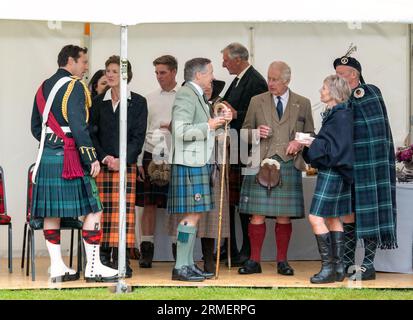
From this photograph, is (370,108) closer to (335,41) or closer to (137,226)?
(335,41)

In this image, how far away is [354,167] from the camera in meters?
8.03

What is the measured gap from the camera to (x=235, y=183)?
29.8 ft

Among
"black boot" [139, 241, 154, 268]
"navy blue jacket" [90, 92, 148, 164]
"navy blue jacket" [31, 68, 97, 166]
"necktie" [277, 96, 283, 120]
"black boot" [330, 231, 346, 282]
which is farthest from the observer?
"black boot" [139, 241, 154, 268]

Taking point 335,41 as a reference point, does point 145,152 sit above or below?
below

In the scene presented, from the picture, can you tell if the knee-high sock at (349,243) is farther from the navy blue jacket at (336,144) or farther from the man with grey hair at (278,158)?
the navy blue jacket at (336,144)

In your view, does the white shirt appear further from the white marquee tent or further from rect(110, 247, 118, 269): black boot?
rect(110, 247, 118, 269): black boot

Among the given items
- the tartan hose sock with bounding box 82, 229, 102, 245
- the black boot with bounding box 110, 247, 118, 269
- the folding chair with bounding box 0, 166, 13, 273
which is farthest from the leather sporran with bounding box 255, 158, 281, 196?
the folding chair with bounding box 0, 166, 13, 273

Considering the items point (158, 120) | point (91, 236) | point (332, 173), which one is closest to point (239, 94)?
point (158, 120)

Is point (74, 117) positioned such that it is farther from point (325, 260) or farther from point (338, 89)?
point (325, 260)

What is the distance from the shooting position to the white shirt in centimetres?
910

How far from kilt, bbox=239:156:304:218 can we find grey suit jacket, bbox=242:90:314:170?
77mm
